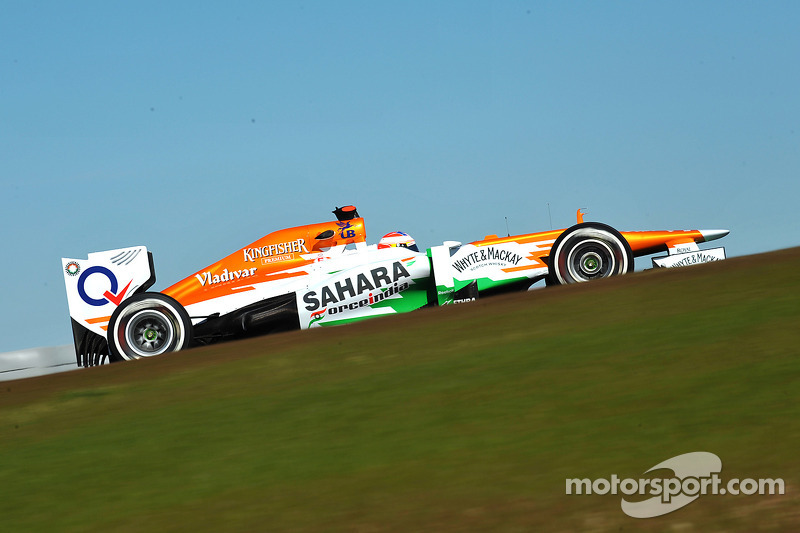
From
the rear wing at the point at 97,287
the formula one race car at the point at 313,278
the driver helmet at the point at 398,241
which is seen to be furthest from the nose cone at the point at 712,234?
the rear wing at the point at 97,287

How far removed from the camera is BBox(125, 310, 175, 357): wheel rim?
10.9m

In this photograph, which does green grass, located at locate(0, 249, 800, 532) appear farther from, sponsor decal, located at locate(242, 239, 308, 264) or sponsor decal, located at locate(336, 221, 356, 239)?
sponsor decal, located at locate(336, 221, 356, 239)

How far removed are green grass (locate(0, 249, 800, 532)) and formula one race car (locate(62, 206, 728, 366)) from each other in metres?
2.09

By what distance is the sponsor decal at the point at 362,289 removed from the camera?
11.1 m

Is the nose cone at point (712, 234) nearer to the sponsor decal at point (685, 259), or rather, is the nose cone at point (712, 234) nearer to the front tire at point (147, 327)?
the sponsor decal at point (685, 259)

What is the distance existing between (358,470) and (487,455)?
772 millimetres

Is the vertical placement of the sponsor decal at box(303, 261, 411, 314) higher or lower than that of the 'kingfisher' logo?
higher

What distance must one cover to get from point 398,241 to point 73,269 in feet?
15.5

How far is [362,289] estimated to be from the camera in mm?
11062

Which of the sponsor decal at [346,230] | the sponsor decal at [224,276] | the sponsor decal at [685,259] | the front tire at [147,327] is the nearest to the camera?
the front tire at [147,327]

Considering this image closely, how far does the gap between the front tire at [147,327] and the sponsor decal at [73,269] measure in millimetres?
1057

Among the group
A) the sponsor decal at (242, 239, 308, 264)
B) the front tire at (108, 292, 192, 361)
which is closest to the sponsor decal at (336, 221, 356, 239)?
the sponsor decal at (242, 239, 308, 264)

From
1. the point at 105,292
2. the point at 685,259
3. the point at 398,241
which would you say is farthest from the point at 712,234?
the point at 105,292

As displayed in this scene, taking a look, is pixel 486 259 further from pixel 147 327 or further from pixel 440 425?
pixel 440 425
